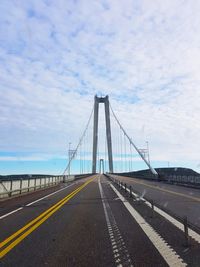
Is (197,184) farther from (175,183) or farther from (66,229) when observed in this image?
(66,229)

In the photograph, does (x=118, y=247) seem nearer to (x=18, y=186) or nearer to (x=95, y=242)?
(x=95, y=242)

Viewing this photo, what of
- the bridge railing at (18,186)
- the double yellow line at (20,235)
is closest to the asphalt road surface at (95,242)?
the double yellow line at (20,235)

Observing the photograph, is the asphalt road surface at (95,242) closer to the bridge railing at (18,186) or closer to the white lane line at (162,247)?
the white lane line at (162,247)

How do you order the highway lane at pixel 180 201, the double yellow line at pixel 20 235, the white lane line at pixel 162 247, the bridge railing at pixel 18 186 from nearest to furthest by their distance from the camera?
1. the white lane line at pixel 162 247
2. the double yellow line at pixel 20 235
3. the highway lane at pixel 180 201
4. the bridge railing at pixel 18 186

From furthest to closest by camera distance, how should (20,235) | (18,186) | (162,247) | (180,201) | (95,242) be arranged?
(18,186)
(180,201)
(20,235)
(95,242)
(162,247)

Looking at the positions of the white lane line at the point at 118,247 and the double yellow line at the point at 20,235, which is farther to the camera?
the double yellow line at the point at 20,235

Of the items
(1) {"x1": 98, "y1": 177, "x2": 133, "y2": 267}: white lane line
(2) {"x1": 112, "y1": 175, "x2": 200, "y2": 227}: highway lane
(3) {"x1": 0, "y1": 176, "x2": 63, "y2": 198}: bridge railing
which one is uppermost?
(3) {"x1": 0, "y1": 176, "x2": 63, "y2": 198}: bridge railing

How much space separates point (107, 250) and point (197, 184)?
32665 mm

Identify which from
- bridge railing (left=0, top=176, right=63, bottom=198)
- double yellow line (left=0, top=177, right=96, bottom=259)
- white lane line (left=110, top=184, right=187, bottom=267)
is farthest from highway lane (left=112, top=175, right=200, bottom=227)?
bridge railing (left=0, top=176, right=63, bottom=198)

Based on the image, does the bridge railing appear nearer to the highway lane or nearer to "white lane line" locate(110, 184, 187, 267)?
the highway lane

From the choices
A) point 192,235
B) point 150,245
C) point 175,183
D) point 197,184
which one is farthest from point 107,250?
point 175,183

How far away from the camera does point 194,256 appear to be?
7766mm

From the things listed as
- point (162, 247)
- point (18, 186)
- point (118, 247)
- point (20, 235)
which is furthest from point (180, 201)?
point (18, 186)

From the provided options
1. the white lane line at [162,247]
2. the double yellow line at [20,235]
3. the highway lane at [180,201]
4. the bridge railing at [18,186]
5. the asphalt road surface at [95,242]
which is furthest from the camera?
the bridge railing at [18,186]
